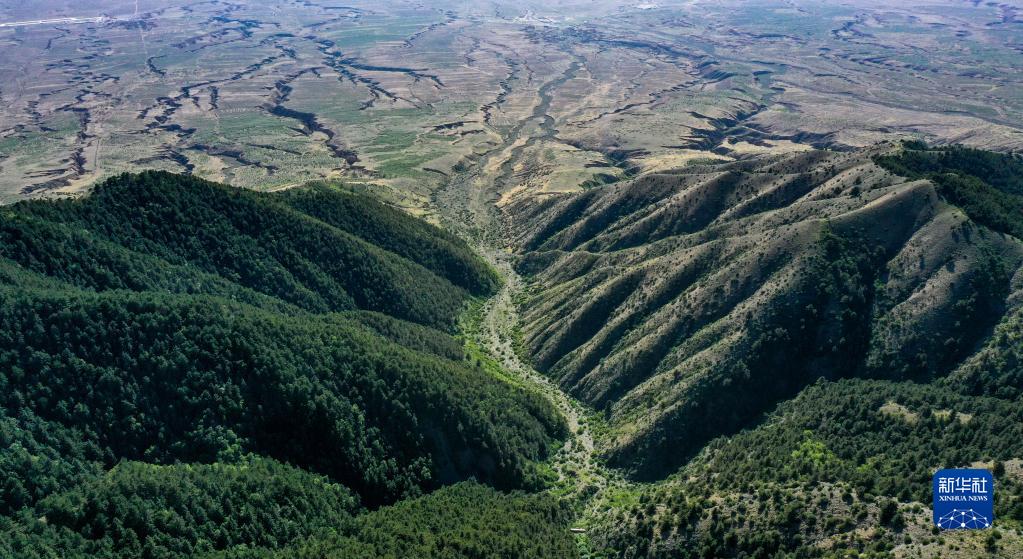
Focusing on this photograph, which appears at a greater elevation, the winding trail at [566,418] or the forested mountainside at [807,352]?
the forested mountainside at [807,352]

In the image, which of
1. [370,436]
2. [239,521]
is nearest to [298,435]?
[370,436]

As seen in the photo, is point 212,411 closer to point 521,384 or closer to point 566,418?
point 521,384

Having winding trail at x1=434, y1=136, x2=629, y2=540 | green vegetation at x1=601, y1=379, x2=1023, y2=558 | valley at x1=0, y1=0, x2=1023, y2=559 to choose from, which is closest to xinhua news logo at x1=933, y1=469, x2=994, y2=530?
green vegetation at x1=601, y1=379, x2=1023, y2=558

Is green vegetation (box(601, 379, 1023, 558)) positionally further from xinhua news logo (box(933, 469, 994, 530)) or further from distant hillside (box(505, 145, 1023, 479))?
distant hillside (box(505, 145, 1023, 479))

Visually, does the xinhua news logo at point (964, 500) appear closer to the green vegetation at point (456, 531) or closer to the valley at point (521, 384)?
the valley at point (521, 384)

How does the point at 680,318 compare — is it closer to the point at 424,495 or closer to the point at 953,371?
the point at 953,371

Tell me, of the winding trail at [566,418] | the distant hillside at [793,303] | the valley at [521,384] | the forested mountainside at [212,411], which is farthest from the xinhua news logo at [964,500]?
the forested mountainside at [212,411]
